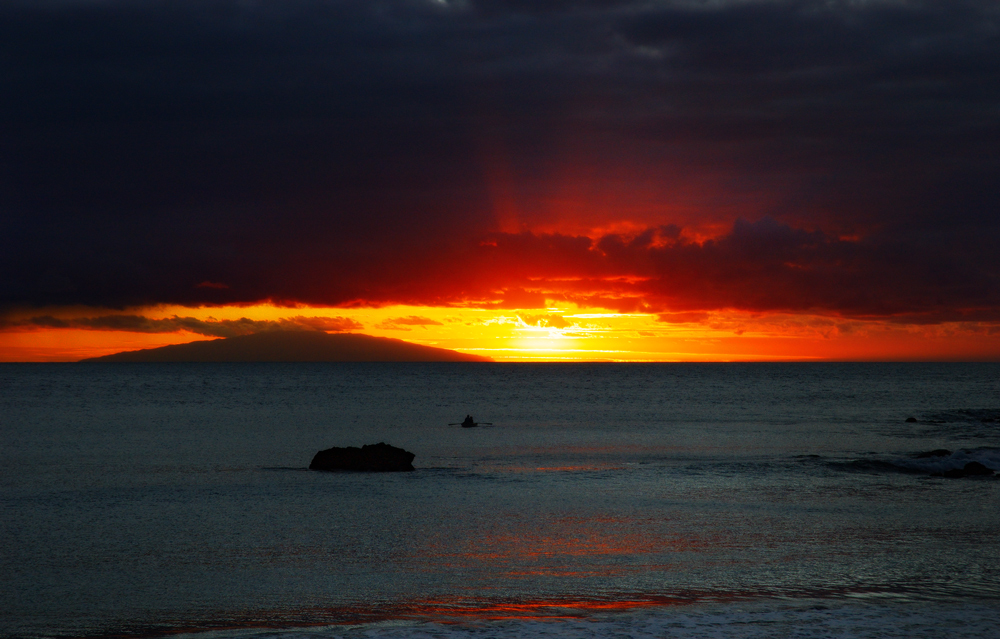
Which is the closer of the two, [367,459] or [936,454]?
[367,459]

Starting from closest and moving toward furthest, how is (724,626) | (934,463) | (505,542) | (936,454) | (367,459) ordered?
(724,626) < (505,542) < (934,463) < (367,459) < (936,454)

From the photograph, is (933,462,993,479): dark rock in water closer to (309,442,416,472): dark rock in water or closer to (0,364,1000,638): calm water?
(0,364,1000,638): calm water

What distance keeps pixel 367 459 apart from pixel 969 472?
939 inches

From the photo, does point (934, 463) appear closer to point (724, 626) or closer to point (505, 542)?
point (505, 542)

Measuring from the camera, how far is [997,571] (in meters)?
15.9

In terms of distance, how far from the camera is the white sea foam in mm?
11758

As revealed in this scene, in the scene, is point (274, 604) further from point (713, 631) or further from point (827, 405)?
point (827, 405)

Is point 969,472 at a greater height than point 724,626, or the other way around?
point 969,472

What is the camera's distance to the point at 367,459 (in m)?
32.3

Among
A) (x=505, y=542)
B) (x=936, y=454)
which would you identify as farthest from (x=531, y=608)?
(x=936, y=454)

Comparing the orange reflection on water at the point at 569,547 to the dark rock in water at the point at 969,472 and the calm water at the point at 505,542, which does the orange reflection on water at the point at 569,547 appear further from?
the dark rock in water at the point at 969,472

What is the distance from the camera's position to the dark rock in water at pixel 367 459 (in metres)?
31.9

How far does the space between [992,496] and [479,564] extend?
18.7m

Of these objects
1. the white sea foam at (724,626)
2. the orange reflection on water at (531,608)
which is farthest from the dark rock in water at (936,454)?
the orange reflection on water at (531,608)
